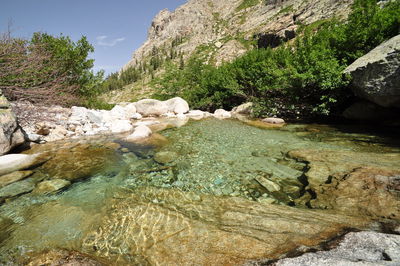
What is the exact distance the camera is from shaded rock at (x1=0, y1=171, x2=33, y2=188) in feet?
14.6

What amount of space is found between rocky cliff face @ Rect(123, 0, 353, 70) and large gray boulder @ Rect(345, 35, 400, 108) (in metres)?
14.0

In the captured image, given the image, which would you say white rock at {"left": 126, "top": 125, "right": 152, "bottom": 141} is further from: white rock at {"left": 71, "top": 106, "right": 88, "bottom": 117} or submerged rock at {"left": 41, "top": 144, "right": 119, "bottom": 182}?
white rock at {"left": 71, "top": 106, "right": 88, "bottom": 117}

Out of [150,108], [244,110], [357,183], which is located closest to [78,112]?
Result: [150,108]

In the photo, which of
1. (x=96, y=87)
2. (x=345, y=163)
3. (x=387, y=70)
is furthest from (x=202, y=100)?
(x=345, y=163)

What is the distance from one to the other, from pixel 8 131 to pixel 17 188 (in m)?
3.09

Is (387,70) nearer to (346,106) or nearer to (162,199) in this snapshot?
(346,106)

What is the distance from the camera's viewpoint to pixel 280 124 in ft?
36.6

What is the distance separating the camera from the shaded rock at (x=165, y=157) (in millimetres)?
5767

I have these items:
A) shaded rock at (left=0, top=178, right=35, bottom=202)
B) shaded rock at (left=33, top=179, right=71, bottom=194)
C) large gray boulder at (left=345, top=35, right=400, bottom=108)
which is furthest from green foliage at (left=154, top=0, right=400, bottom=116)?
shaded rock at (left=0, top=178, right=35, bottom=202)

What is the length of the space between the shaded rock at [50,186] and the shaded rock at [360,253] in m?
4.64

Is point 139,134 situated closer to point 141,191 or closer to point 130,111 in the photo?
point 141,191

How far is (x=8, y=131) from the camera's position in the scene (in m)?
6.05

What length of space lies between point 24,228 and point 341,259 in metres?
4.14

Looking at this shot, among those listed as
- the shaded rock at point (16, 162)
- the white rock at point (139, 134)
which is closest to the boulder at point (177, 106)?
the white rock at point (139, 134)
